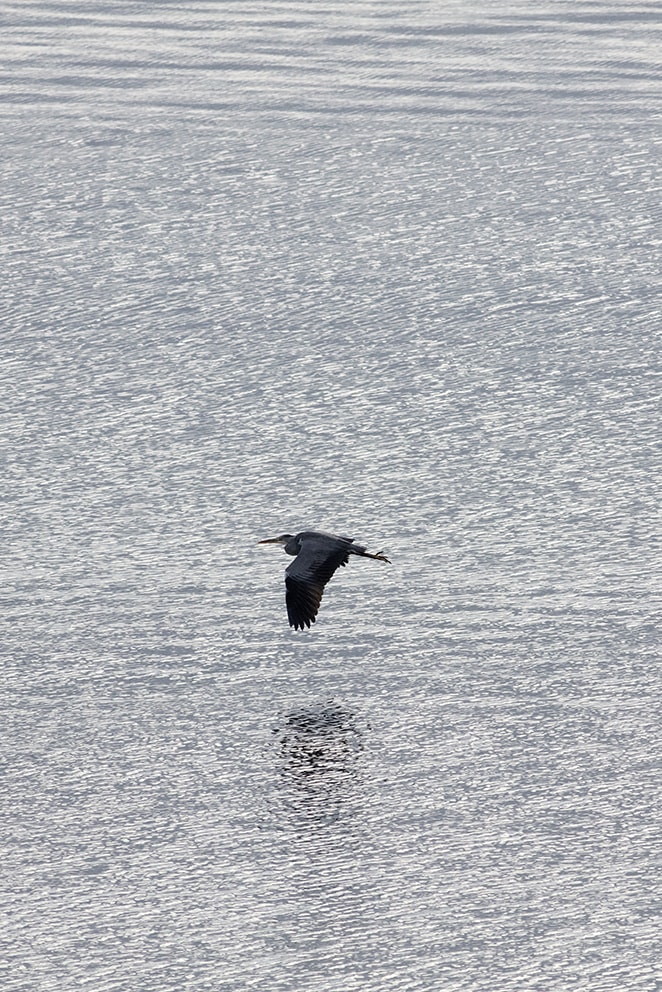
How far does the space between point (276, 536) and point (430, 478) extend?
2.09 metres

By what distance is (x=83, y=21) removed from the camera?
35844 millimetres

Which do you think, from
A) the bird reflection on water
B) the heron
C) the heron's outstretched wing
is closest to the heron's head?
the heron

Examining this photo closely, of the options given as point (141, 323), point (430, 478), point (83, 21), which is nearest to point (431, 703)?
point (430, 478)

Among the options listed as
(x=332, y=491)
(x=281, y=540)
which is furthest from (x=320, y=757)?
(x=332, y=491)

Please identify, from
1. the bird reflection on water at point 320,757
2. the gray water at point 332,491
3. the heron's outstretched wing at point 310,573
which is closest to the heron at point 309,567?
the heron's outstretched wing at point 310,573

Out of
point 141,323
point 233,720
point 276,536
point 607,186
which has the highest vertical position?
point 607,186

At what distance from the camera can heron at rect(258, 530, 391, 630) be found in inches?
683

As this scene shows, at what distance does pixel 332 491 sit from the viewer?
21047 mm

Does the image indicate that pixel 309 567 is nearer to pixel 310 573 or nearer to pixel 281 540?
pixel 310 573

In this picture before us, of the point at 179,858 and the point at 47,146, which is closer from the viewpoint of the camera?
the point at 179,858

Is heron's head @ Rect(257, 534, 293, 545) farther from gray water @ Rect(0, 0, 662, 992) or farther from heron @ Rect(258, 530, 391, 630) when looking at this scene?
gray water @ Rect(0, 0, 662, 992)

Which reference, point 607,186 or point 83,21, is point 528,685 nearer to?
point 607,186

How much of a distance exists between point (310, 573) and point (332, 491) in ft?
11.5

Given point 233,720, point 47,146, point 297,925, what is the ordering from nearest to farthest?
point 297,925 → point 233,720 → point 47,146
